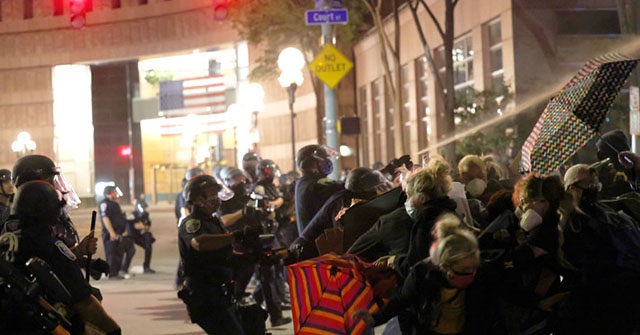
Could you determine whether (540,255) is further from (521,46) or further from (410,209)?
(521,46)

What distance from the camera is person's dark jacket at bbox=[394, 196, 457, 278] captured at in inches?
283

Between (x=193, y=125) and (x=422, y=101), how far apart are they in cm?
2985

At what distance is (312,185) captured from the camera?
1187cm

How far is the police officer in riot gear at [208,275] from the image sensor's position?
27.8ft

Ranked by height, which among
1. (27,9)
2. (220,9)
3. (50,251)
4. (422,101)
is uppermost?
(27,9)

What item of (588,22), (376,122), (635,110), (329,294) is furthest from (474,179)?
(376,122)

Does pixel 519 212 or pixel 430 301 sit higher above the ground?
pixel 519 212

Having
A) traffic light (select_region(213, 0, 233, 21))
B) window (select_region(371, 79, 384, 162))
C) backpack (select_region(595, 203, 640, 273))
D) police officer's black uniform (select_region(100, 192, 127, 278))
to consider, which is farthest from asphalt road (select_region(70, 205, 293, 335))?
window (select_region(371, 79, 384, 162))

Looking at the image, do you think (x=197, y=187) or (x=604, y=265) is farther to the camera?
(x=197, y=187)

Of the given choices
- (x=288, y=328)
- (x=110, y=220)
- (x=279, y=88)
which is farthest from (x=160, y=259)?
(x=279, y=88)

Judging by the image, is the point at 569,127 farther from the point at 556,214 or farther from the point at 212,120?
the point at 212,120

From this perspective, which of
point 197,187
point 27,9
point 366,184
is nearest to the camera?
point 197,187

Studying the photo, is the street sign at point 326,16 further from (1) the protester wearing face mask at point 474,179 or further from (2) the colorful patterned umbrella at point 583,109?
(2) the colorful patterned umbrella at point 583,109

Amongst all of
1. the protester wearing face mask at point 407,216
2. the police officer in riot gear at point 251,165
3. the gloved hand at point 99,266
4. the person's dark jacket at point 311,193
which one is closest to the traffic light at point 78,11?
the police officer in riot gear at point 251,165
